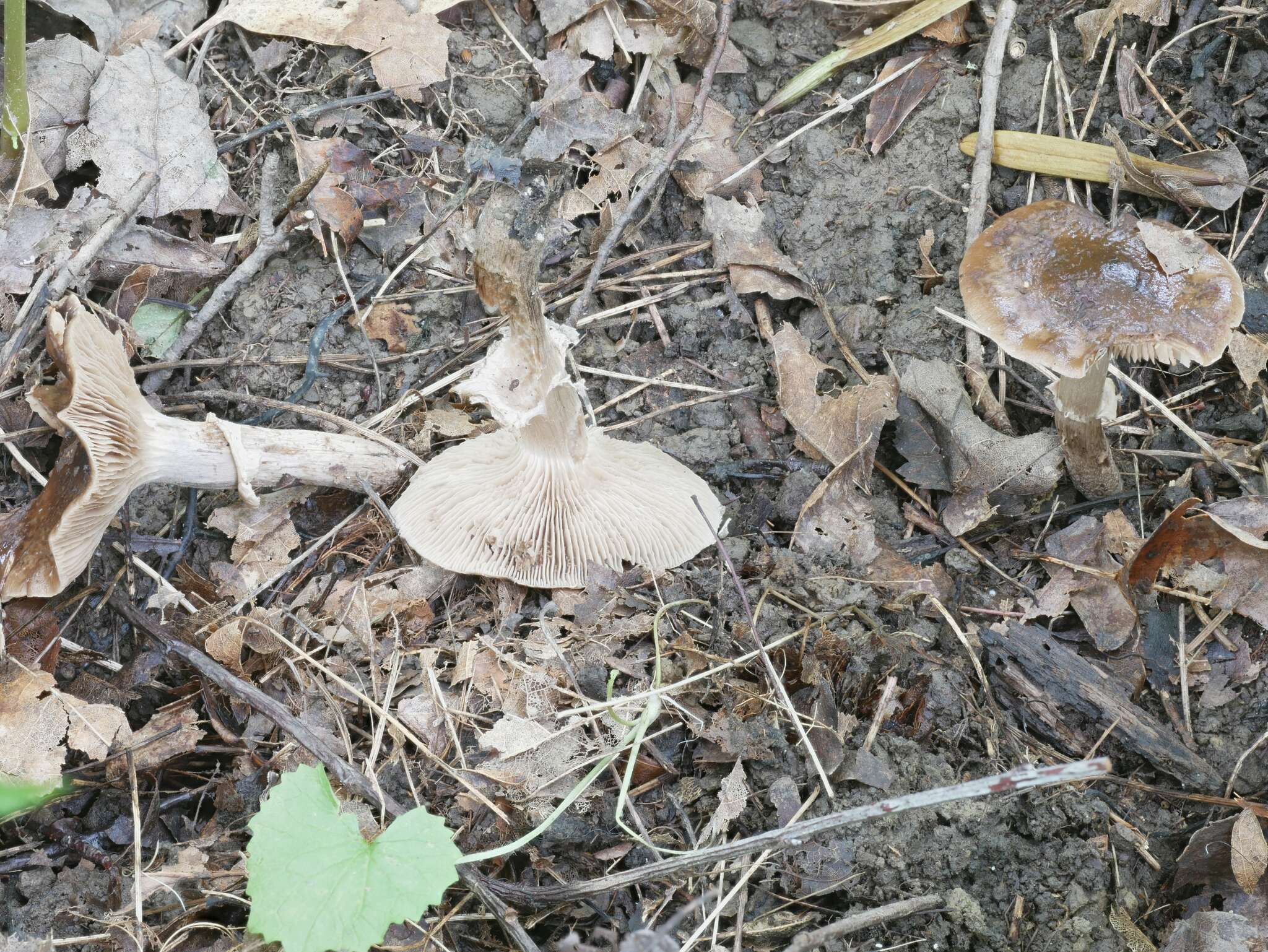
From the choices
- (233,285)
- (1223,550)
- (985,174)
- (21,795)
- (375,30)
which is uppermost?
(375,30)

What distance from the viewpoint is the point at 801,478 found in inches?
123

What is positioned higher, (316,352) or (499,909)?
A: (316,352)

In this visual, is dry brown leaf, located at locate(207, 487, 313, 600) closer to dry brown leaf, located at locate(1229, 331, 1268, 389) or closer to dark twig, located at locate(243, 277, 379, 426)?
dark twig, located at locate(243, 277, 379, 426)

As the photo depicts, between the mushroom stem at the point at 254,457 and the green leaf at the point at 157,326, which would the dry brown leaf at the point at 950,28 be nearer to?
the mushroom stem at the point at 254,457

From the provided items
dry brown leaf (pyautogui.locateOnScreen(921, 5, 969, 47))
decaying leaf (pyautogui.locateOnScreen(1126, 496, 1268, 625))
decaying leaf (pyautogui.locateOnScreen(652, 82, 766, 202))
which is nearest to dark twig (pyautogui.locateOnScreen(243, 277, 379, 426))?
decaying leaf (pyautogui.locateOnScreen(652, 82, 766, 202))

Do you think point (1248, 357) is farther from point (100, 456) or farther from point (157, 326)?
point (157, 326)

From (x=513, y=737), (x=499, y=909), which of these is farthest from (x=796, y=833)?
(x=513, y=737)

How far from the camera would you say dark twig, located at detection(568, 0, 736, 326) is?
3332mm

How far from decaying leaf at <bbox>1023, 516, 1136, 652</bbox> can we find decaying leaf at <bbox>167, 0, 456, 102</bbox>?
283 centimetres

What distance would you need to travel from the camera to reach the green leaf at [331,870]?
1.99 m

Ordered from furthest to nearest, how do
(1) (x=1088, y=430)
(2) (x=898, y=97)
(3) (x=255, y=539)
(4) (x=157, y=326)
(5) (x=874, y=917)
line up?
1. (2) (x=898, y=97)
2. (4) (x=157, y=326)
3. (3) (x=255, y=539)
4. (1) (x=1088, y=430)
5. (5) (x=874, y=917)

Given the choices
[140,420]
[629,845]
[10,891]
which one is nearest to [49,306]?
[140,420]

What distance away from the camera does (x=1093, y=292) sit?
8.31 ft

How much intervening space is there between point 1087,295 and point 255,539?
268 centimetres
